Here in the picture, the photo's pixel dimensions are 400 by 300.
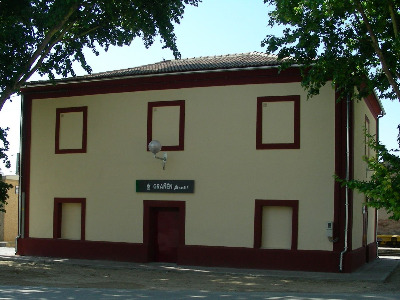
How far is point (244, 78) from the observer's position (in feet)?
68.6

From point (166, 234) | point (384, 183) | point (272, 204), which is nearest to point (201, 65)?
point (272, 204)

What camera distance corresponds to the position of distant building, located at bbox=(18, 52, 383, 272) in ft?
65.5

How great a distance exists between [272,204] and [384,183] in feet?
18.8

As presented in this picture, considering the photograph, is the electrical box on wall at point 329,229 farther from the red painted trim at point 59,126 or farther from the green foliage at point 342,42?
the red painted trim at point 59,126

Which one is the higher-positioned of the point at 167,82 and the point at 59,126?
Answer: the point at 167,82

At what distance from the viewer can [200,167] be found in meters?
21.3

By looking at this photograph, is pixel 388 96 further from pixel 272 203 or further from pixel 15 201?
pixel 15 201

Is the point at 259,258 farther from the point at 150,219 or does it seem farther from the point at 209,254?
the point at 150,219

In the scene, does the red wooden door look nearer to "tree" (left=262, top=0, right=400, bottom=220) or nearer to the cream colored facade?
the cream colored facade

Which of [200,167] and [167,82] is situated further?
[167,82]

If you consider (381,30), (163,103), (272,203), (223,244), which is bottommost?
(223,244)

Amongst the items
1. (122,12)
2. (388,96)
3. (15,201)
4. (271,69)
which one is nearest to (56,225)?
(122,12)

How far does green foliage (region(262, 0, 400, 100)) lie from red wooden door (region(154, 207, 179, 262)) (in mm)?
6584

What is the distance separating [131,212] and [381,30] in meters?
10.2
